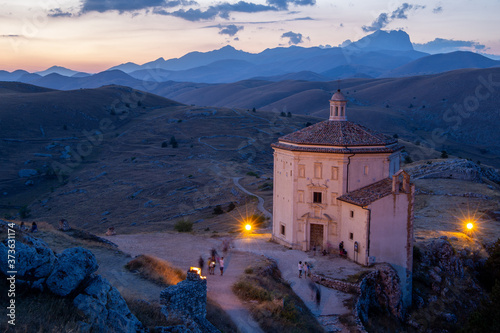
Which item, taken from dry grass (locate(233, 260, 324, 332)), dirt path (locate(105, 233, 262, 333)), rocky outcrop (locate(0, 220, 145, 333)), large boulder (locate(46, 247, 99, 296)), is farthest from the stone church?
large boulder (locate(46, 247, 99, 296))

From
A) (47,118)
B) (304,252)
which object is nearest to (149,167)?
(47,118)

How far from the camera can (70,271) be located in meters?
12.8

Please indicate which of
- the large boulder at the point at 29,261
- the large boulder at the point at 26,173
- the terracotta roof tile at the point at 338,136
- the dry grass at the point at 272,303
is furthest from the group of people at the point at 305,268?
the large boulder at the point at 26,173

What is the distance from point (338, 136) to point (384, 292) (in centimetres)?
1064

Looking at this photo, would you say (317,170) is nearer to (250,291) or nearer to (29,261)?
(250,291)

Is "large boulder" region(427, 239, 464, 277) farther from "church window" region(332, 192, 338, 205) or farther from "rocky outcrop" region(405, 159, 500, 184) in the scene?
"rocky outcrop" region(405, 159, 500, 184)

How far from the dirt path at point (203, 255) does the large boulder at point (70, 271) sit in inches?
270

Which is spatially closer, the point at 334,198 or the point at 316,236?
the point at 334,198

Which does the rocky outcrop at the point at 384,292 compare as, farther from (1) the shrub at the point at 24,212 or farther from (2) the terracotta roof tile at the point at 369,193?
(1) the shrub at the point at 24,212

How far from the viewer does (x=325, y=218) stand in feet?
96.0

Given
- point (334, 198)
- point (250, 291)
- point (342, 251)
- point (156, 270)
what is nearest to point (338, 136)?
point (334, 198)

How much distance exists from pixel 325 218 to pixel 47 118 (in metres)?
85.2

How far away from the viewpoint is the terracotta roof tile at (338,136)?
2884cm

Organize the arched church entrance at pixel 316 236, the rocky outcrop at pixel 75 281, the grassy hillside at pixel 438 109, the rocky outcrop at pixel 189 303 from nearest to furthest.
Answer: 1. the rocky outcrop at pixel 75 281
2. the rocky outcrop at pixel 189 303
3. the arched church entrance at pixel 316 236
4. the grassy hillside at pixel 438 109
